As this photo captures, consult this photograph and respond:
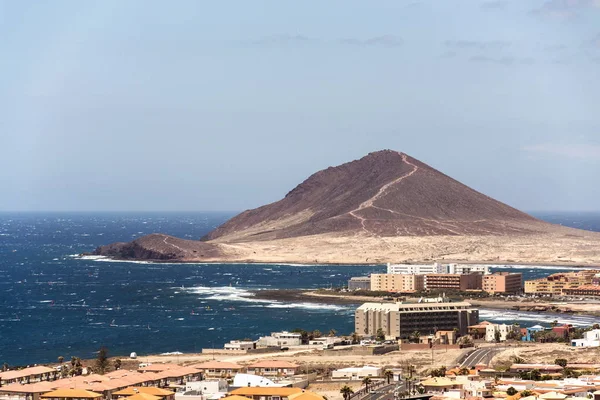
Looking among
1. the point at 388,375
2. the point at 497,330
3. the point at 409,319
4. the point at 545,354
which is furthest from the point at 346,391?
the point at 409,319

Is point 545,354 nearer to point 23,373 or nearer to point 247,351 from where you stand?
point 247,351

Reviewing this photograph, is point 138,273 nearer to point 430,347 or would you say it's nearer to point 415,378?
point 430,347

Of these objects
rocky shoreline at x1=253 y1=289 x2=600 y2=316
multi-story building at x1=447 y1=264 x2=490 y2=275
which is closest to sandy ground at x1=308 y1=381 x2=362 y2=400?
rocky shoreline at x1=253 y1=289 x2=600 y2=316

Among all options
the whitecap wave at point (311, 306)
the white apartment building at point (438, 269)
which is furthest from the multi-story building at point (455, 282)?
the whitecap wave at point (311, 306)

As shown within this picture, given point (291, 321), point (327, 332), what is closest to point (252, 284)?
point (291, 321)

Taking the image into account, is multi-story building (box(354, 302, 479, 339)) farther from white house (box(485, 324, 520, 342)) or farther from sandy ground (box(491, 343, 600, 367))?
sandy ground (box(491, 343, 600, 367))

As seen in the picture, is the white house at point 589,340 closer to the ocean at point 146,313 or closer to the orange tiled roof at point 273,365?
the ocean at point 146,313
